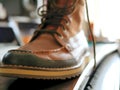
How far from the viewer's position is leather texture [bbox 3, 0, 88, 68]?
42 centimetres

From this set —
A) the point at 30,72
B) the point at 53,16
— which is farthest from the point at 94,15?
the point at 30,72

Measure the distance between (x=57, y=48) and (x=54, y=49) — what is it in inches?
0.5

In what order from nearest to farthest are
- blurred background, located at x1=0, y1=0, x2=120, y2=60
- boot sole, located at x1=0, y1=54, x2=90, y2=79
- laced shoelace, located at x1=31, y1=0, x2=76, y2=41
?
boot sole, located at x1=0, y1=54, x2=90, y2=79 → laced shoelace, located at x1=31, y1=0, x2=76, y2=41 → blurred background, located at x1=0, y1=0, x2=120, y2=60

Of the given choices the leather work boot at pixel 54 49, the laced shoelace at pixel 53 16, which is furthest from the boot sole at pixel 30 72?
the laced shoelace at pixel 53 16

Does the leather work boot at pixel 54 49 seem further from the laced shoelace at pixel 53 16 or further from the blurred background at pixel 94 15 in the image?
the blurred background at pixel 94 15

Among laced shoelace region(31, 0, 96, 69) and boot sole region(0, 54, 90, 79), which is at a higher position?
laced shoelace region(31, 0, 96, 69)

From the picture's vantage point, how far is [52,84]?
44 cm

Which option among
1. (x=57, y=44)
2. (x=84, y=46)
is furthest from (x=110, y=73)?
(x=57, y=44)

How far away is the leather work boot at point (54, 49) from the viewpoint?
0.41 metres

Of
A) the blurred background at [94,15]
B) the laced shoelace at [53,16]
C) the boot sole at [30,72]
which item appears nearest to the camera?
the boot sole at [30,72]

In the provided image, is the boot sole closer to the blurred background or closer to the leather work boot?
the leather work boot

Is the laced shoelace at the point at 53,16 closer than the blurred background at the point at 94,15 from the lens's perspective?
Yes

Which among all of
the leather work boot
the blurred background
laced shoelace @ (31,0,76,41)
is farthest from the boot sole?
the blurred background

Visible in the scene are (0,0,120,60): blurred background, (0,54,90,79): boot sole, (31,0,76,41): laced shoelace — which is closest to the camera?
(0,54,90,79): boot sole
